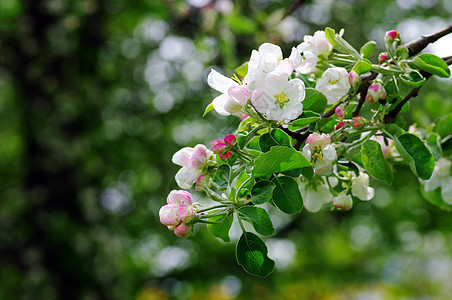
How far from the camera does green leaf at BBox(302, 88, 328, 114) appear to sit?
0.68 meters

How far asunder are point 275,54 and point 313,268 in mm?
4970

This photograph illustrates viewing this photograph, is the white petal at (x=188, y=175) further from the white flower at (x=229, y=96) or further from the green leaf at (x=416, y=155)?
the green leaf at (x=416, y=155)

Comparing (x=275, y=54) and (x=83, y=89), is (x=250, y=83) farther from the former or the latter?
(x=83, y=89)

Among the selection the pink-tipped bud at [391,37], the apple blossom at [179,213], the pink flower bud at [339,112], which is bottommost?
the apple blossom at [179,213]

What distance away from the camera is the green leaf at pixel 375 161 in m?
0.71

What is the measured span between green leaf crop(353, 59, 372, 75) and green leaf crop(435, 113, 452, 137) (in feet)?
1.27

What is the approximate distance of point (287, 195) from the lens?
65 centimetres

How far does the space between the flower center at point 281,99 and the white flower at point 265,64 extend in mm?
39

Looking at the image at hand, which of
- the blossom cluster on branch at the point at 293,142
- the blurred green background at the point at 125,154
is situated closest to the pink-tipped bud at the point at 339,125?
the blossom cluster on branch at the point at 293,142

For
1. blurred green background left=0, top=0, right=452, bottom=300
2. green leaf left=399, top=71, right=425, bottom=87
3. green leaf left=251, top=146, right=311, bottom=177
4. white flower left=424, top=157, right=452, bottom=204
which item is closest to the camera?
green leaf left=251, top=146, right=311, bottom=177

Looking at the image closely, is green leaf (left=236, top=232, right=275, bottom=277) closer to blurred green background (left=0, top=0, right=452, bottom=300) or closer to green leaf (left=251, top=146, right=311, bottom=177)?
green leaf (left=251, top=146, right=311, bottom=177)

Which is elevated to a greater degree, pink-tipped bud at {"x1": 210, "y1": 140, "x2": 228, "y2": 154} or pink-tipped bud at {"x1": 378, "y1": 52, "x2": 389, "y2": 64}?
pink-tipped bud at {"x1": 378, "y1": 52, "x2": 389, "y2": 64}

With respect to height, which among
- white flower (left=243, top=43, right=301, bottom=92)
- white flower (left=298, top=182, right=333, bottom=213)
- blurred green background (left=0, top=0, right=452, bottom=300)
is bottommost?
blurred green background (left=0, top=0, right=452, bottom=300)

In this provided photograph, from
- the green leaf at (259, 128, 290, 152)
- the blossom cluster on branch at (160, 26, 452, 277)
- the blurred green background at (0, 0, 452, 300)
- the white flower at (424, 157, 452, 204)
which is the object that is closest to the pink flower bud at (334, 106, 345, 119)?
the blossom cluster on branch at (160, 26, 452, 277)
